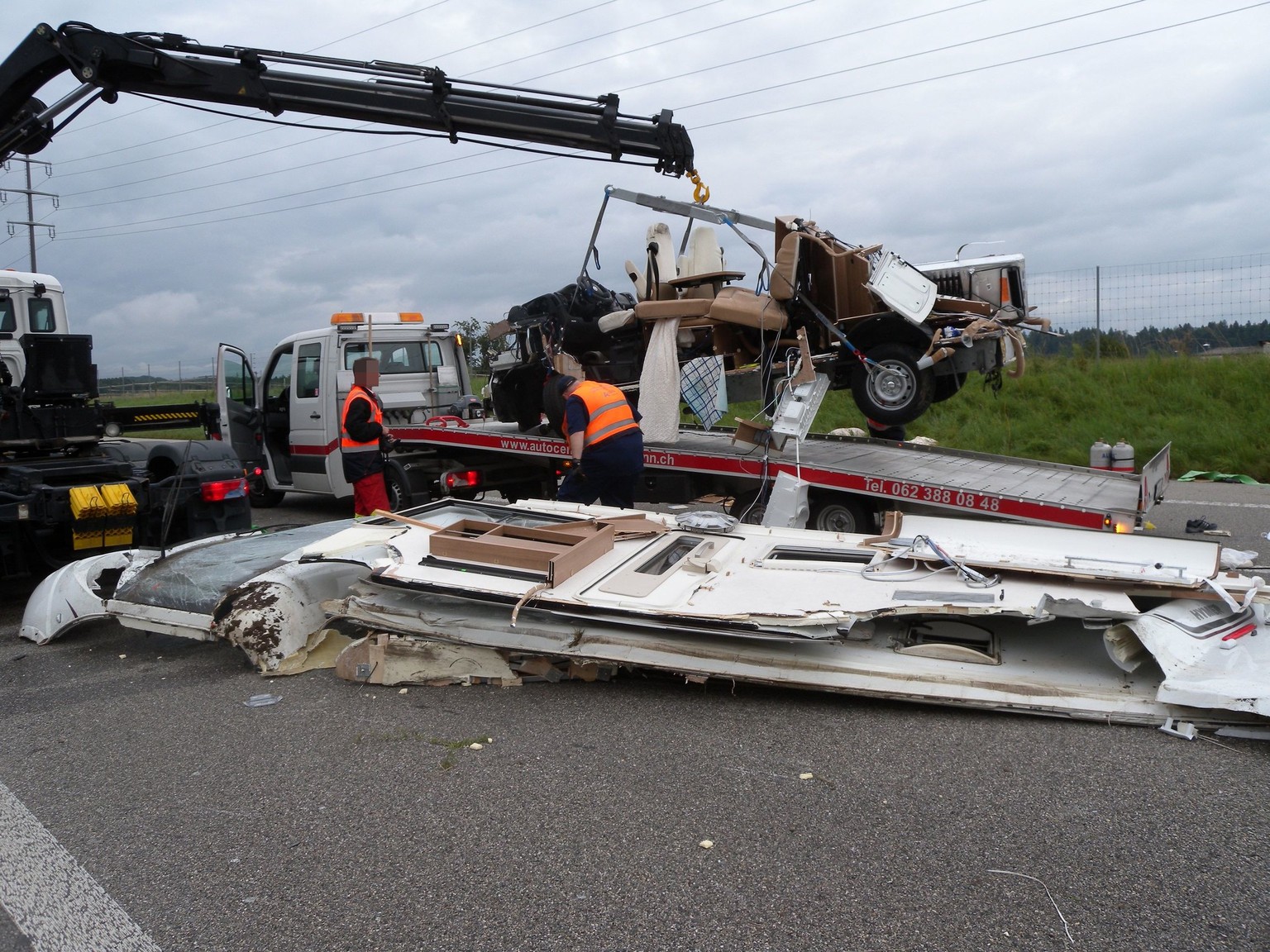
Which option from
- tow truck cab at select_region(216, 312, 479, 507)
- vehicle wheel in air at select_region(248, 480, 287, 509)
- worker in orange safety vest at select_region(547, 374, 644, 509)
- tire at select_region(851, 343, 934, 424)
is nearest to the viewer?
worker in orange safety vest at select_region(547, 374, 644, 509)

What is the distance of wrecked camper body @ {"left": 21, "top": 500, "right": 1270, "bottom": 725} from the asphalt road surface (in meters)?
0.18

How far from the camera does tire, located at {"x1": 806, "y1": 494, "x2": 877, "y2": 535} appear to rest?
7.01 meters

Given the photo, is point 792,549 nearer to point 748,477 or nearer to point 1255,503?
point 748,477

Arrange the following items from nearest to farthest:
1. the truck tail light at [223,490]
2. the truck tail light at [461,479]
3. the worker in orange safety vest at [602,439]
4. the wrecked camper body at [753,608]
Result: the wrecked camper body at [753,608] → the worker in orange safety vest at [602,439] → the truck tail light at [223,490] → the truck tail light at [461,479]

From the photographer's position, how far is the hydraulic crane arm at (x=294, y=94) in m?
6.84

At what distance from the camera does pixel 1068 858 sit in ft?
9.50

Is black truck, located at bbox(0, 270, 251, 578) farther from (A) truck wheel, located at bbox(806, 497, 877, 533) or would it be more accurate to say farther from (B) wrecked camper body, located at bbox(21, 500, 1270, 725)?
(A) truck wheel, located at bbox(806, 497, 877, 533)

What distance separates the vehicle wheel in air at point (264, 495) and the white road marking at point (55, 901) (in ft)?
27.3

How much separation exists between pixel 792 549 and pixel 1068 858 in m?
2.59

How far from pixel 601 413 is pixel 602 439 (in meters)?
0.18

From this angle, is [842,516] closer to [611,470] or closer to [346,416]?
[611,470]

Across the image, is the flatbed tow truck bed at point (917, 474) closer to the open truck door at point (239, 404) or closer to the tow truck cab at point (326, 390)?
the tow truck cab at point (326, 390)

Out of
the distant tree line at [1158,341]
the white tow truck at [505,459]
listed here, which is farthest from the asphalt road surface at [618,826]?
the distant tree line at [1158,341]

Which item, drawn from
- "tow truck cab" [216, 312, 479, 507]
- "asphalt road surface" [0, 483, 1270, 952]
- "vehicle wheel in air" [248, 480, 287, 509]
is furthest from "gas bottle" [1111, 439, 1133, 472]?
"vehicle wheel in air" [248, 480, 287, 509]
